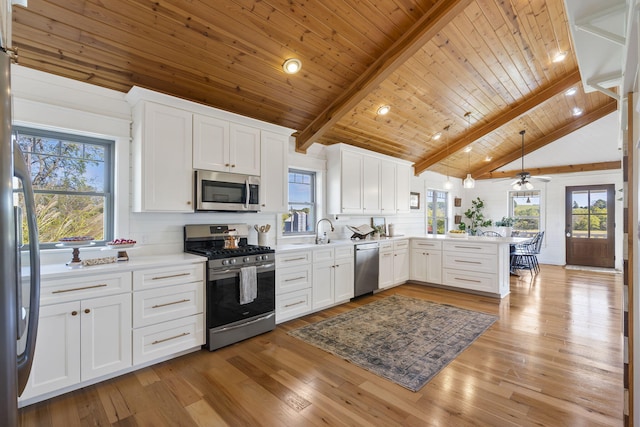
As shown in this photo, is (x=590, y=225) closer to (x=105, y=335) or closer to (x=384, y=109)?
Result: (x=384, y=109)

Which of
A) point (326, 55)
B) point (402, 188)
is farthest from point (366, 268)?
point (326, 55)

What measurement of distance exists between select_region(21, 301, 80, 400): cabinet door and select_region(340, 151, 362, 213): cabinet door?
3525 mm

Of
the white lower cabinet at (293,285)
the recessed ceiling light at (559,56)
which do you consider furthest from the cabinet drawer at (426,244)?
the recessed ceiling light at (559,56)

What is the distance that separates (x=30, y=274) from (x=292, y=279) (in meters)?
2.87

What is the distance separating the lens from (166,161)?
3004 mm

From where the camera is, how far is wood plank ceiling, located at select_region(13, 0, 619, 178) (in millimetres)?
2508

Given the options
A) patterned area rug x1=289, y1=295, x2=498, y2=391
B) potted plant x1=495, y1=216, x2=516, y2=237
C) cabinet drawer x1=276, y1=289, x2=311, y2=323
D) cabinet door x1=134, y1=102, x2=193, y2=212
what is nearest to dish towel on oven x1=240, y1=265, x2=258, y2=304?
cabinet drawer x1=276, y1=289, x2=311, y2=323

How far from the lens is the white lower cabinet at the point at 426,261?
18.2 ft

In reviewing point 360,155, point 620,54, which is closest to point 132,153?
point 360,155

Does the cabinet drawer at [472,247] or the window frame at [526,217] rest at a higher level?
the window frame at [526,217]

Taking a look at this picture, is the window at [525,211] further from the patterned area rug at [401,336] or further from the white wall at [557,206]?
the patterned area rug at [401,336]

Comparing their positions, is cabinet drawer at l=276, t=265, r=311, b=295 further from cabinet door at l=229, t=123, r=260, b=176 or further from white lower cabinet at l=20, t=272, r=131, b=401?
white lower cabinet at l=20, t=272, r=131, b=401

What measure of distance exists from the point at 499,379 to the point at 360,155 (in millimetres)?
3601

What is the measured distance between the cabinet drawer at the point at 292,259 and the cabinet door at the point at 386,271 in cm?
171
